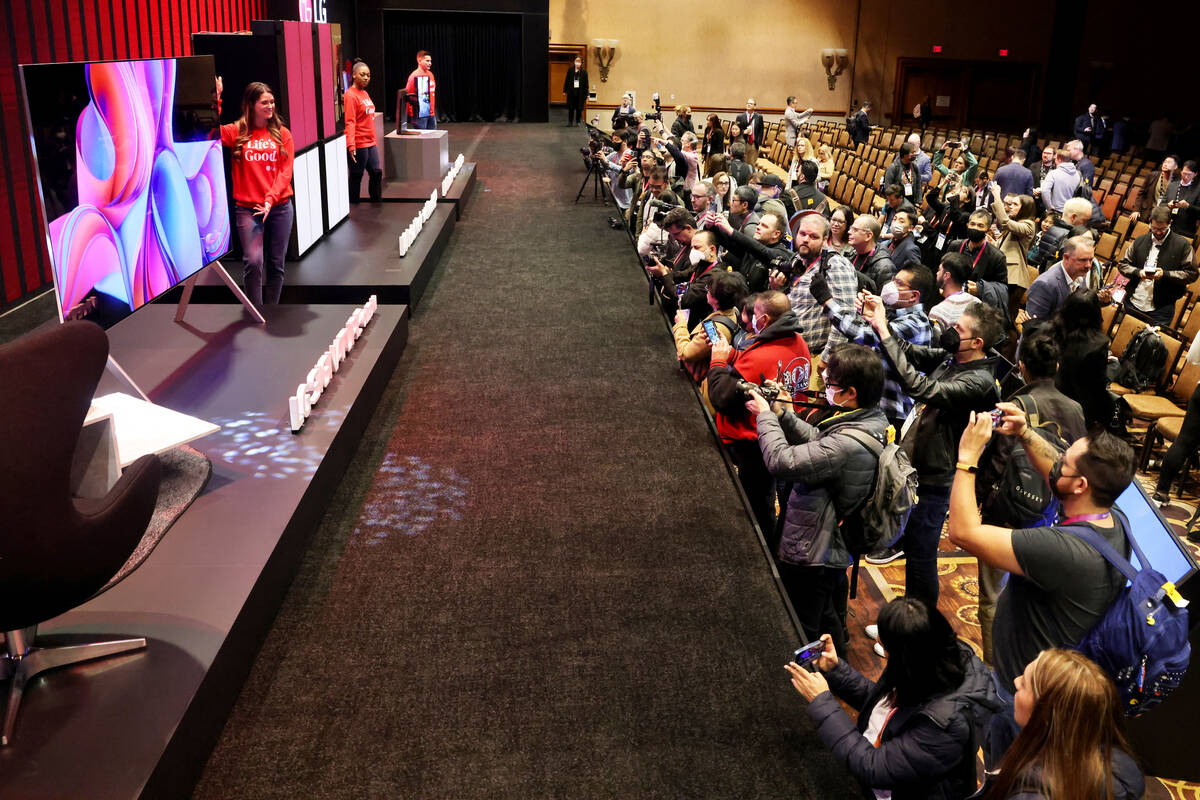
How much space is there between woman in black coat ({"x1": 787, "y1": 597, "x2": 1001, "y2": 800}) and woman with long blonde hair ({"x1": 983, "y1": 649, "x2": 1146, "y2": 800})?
0.21 m

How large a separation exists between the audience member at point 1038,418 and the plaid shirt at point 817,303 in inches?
38.6

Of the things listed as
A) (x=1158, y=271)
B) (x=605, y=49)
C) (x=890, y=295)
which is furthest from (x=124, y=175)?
(x=605, y=49)

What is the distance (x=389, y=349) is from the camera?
18.2ft

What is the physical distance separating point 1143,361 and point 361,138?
7.05 meters

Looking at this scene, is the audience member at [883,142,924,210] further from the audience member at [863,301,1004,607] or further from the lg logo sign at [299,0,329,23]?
the audience member at [863,301,1004,607]

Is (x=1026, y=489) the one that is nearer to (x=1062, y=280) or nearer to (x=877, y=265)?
(x=1062, y=280)

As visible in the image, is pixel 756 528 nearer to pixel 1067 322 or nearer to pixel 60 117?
pixel 1067 322

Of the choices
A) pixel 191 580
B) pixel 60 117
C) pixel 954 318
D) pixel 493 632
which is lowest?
pixel 493 632

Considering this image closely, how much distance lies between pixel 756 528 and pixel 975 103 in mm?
22393

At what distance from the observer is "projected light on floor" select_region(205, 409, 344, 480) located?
3.80 metres

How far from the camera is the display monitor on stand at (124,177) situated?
137 inches

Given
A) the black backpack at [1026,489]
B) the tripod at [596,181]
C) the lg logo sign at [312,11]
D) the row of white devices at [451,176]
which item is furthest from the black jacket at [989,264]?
the lg logo sign at [312,11]

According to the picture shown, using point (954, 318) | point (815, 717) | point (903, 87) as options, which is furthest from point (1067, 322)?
point (903, 87)

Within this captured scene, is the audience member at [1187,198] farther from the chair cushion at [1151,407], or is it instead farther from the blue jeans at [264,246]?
the blue jeans at [264,246]
